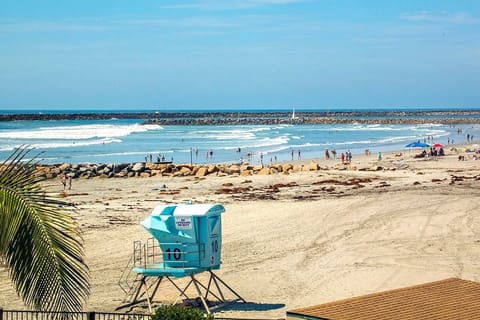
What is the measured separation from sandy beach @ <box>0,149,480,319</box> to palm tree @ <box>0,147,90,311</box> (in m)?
3.06

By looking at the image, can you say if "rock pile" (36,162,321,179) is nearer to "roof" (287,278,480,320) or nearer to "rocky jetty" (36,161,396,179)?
"rocky jetty" (36,161,396,179)

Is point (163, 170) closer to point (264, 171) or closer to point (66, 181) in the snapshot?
point (66, 181)

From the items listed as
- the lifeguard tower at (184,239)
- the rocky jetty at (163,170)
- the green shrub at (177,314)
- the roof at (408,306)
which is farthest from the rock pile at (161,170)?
the green shrub at (177,314)

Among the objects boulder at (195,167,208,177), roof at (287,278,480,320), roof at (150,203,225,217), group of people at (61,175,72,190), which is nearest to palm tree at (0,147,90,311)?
roof at (287,278,480,320)

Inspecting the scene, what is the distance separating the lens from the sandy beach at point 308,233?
56.5ft

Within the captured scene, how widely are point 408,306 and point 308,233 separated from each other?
1318 cm

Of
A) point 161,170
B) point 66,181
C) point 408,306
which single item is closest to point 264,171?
point 161,170

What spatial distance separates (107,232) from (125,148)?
176 ft

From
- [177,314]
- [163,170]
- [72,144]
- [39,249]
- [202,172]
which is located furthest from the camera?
[72,144]

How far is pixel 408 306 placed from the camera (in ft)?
33.8

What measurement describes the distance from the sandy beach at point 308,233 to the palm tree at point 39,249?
10.0ft

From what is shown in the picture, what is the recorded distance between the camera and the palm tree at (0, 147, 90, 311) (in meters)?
5.77

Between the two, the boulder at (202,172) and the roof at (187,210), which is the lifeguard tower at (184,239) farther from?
the boulder at (202,172)

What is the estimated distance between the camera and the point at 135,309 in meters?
15.5
